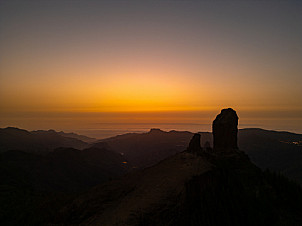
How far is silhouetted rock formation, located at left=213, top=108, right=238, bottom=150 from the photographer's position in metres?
38.2

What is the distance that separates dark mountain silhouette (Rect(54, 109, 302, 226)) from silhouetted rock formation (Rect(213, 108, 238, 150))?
30.3ft

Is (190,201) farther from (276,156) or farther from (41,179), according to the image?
(276,156)

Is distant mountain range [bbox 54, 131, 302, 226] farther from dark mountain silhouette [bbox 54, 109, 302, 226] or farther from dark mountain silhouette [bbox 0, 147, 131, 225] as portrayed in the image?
dark mountain silhouette [bbox 0, 147, 131, 225]

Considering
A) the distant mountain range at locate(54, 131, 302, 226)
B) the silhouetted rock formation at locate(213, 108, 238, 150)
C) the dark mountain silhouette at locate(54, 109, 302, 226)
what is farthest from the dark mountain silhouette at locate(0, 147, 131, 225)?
the silhouetted rock formation at locate(213, 108, 238, 150)

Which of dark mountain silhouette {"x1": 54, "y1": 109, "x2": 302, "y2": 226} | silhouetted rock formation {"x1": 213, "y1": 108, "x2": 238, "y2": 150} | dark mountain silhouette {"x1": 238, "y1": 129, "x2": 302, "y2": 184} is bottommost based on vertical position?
dark mountain silhouette {"x1": 238, "y1": 129, "x2": 302, "y2": 184}

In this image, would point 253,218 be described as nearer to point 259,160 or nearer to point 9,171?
point 9,171

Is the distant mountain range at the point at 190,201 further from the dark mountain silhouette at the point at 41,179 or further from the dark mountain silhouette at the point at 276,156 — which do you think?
the dark mountain silhouette at the point at 276,156

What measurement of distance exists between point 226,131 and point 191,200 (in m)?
22.7

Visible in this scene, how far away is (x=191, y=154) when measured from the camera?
2947 cm

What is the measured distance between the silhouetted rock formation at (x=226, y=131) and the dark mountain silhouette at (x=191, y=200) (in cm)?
925

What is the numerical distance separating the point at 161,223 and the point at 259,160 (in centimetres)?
17673

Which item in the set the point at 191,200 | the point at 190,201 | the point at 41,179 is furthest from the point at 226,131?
the point at 41,179

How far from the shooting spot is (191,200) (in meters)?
19.3

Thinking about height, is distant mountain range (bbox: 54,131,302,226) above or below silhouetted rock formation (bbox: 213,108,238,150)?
below
